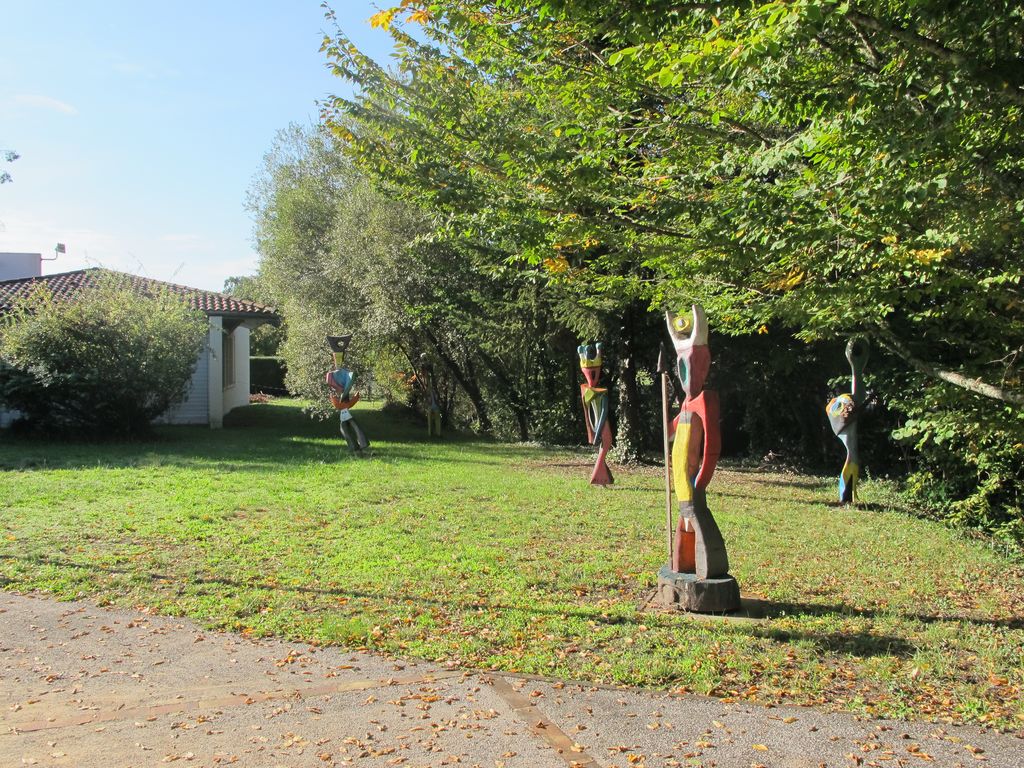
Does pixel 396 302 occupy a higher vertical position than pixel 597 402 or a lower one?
higher

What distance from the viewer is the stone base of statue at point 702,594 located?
589 cm

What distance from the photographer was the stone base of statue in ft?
19.3

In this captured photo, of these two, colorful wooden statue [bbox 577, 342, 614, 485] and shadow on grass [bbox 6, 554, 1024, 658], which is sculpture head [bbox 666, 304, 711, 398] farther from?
colorful wooden statue [bbox 577, 342, 614, 485]

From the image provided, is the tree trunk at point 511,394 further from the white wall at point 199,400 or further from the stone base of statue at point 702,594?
the stone base of statue at point 702,594

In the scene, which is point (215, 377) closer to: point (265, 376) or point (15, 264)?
point (15, 264)

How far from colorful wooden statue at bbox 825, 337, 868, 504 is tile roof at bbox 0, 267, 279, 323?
14294 millimetres

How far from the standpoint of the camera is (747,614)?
598 centimetres

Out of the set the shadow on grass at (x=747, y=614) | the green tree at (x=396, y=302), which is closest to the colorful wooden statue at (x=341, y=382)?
the green tree at (x=396, y=302)

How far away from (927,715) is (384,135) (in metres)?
5.68

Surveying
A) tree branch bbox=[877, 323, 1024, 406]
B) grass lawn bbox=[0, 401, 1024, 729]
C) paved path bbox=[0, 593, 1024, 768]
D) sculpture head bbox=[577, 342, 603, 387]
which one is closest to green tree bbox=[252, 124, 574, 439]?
sculpture head bbox=[577, 342, 603, 387]

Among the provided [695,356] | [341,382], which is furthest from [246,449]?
[695,356]

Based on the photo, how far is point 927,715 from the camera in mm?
4238

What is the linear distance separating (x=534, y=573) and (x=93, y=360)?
12051 mm

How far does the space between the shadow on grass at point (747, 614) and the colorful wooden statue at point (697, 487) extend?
0.54 ft
